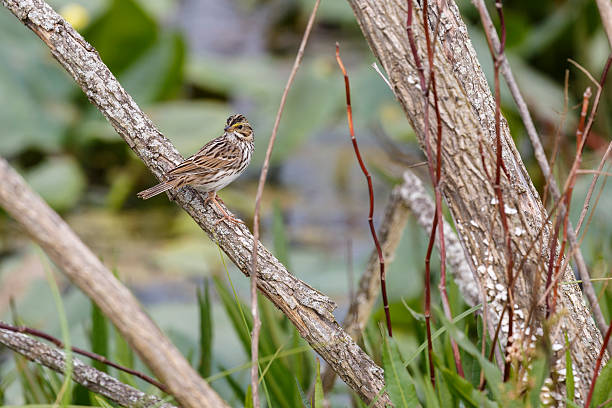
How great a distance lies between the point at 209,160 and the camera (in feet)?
8.46

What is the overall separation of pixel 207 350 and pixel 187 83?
260 inches

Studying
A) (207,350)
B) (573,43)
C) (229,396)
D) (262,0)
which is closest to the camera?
(207,350)

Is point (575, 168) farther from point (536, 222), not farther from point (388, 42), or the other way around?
point (388, 42)

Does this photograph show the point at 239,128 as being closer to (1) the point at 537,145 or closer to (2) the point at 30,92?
(1) the point at 537,145

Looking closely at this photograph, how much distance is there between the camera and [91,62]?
185 cm

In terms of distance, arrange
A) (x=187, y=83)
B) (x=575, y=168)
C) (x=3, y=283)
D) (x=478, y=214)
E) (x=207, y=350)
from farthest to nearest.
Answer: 1. (x=187, y=83)
2. (x=3, y=283)
3. (x=207, y=350)
4. (x=478, y=214)
5. (x=575, y=168)

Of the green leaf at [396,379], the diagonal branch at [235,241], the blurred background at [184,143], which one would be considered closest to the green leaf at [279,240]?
the diagonal branch at [235,241]

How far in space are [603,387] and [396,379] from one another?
500 millimetres

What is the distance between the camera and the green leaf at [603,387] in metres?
1.70

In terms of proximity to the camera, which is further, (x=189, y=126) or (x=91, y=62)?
(x=189, y=126)

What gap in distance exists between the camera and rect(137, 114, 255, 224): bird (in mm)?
2092

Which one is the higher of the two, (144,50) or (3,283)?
(144,50)

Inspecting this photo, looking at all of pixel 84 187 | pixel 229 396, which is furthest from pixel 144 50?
pixel 229 396

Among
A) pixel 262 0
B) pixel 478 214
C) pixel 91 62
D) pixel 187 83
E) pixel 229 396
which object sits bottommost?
Answer: pixel 229 396
